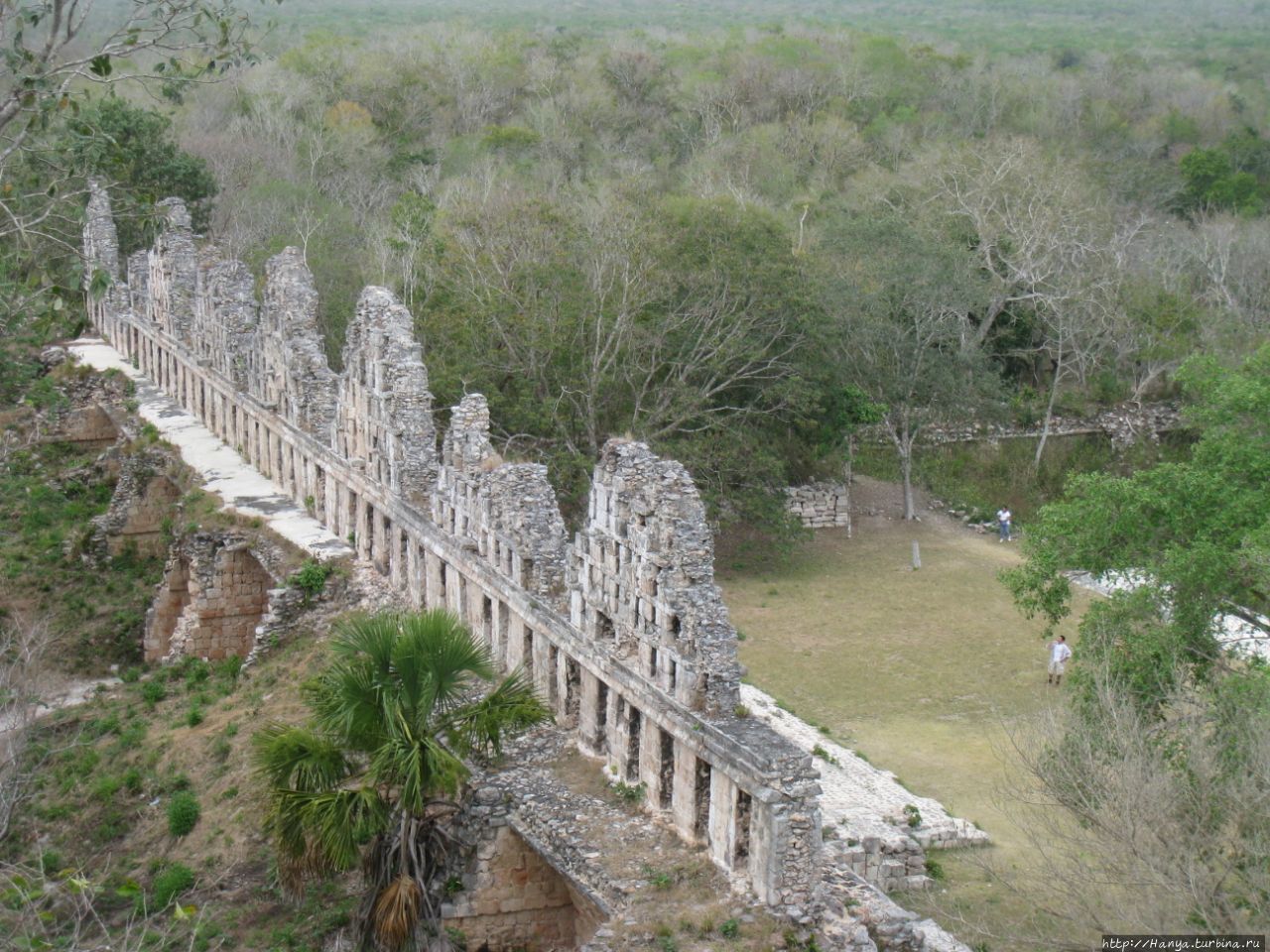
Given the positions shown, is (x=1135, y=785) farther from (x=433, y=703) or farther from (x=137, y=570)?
(x=137, y=570)

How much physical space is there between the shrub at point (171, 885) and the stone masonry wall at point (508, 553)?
216 inches

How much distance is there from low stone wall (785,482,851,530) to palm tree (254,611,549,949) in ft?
76.6

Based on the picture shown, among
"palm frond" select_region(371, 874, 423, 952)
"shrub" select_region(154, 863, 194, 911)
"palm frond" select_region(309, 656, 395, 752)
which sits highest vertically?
"palm frond" select_region(309, 656, 395, 752)

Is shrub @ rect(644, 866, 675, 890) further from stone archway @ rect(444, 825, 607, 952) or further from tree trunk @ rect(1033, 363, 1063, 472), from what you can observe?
tree trunk @ rect(1033, 363, 1063, 472)

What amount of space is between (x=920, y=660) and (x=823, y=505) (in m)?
10.8

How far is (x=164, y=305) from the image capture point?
44.8 metres

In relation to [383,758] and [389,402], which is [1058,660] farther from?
[383,758]

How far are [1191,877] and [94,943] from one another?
13.2 metres

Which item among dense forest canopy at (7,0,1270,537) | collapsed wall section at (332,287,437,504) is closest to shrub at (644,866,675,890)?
dense forest canopy at (7,0,1270,537)

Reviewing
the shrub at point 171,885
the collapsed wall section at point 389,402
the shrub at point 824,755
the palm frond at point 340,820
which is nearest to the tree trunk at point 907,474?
the collapsed wall section at point 389,402

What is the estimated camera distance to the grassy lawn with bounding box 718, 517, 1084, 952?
23.6 m

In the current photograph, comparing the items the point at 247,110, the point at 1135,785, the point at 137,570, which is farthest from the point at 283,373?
the point at 247,110

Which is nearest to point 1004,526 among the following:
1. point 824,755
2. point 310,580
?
point 824,755

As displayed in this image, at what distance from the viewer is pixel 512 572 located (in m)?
24.5
